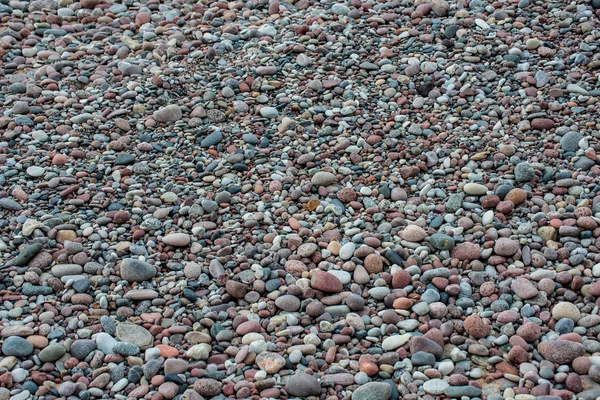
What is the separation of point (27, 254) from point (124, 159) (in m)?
0.95

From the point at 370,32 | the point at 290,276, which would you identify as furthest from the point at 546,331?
the point at 370,32

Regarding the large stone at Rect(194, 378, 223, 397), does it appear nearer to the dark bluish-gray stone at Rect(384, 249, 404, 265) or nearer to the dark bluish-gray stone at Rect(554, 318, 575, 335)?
the dark bluish-gray stone at Rect(384, 249, 404, 265)

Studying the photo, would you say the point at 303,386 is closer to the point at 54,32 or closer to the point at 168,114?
the point at 168,114

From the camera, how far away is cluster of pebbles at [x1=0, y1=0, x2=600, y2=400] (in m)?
3.28

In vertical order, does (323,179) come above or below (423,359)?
above

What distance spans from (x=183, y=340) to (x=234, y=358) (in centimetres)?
28

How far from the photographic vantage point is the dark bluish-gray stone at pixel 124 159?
4445 mm

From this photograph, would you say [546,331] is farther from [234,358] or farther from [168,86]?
[168,86]

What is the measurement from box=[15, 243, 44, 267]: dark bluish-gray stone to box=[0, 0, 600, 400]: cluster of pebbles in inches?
0.5

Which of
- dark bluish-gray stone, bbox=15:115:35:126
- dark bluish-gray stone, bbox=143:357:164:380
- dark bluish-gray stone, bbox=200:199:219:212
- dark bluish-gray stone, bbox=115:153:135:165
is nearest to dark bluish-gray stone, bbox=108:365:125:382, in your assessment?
dark bluish-gray stone, bbox=143:357:164:380

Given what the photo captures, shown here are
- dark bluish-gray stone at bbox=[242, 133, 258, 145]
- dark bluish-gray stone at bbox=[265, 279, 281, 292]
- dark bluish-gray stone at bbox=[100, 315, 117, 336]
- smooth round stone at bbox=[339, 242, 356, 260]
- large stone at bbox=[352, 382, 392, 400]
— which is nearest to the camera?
large stone at bbox=[352, 382, 392, 400]

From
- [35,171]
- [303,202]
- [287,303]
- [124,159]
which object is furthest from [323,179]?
[35,171]

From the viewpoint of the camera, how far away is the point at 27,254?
377 centimetres

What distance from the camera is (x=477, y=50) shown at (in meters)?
5.02
